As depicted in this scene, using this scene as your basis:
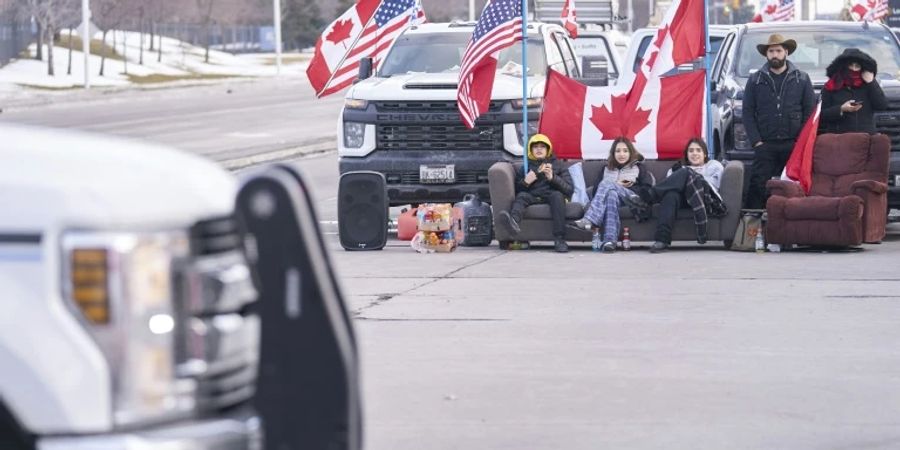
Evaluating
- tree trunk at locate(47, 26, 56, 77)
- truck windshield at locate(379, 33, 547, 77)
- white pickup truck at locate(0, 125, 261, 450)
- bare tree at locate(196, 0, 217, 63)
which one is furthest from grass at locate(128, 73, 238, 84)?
white pickup truck at locate(0, 125, 261, 450)

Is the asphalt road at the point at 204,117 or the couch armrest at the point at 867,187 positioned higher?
the asphalt road at the point at 204,117

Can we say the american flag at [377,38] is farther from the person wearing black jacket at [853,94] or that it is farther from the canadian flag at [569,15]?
the canadian flag at [569,15]

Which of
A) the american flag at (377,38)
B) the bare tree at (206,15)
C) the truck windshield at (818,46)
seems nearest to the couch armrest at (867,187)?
the truck windshield at (818,46)

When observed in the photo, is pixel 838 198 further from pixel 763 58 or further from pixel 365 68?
pixel 365 68

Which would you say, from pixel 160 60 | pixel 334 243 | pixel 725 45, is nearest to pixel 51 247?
pixel 334 243

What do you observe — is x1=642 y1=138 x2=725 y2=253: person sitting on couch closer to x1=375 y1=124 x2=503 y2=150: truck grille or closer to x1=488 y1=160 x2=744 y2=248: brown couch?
x1=488 y1=160 x2=744 y2=248: brown couch

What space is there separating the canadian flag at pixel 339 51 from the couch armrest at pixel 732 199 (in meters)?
5.94

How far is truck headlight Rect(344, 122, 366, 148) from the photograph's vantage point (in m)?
19.0

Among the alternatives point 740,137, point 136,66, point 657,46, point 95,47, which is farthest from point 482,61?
Result: point 95,47

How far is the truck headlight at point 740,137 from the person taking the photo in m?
18.5

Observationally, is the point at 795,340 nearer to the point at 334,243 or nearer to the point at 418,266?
the point at 418,266

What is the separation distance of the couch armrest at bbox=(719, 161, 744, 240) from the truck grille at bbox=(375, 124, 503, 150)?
124 inches

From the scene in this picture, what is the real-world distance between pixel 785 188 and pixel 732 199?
503mm

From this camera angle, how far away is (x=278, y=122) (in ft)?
136
